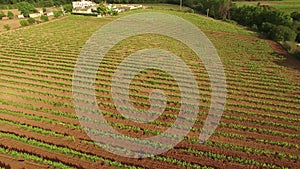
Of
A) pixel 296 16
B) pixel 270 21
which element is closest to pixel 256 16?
pixel 270 21

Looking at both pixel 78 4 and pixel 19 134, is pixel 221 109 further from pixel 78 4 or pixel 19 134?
pixel 78 4

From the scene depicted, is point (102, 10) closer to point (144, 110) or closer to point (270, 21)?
point (270, 21)

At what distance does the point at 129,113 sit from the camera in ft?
58.7

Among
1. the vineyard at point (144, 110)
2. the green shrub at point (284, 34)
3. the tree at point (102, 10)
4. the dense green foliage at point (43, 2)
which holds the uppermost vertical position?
the dense green foliage at point (43, 2)

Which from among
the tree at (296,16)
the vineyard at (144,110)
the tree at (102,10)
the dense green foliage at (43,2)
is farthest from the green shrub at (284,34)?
the dense green foliage at (43,2)

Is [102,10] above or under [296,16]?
above

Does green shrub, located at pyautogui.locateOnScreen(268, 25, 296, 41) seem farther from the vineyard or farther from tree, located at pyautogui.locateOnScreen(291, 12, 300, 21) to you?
the vineyard

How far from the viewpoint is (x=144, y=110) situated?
1839 cm

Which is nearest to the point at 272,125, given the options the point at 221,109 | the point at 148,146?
the point at 221,109

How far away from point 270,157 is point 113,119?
11144 millimetres

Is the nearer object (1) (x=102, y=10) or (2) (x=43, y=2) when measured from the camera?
(1) (x=102, y=10)

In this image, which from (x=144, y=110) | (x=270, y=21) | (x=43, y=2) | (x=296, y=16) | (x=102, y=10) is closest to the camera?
(x=144, y=110)

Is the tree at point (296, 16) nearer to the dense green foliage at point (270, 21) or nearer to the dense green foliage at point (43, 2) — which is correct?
the dense green foliage at point (270, 21)

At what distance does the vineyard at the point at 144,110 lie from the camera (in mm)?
13320
